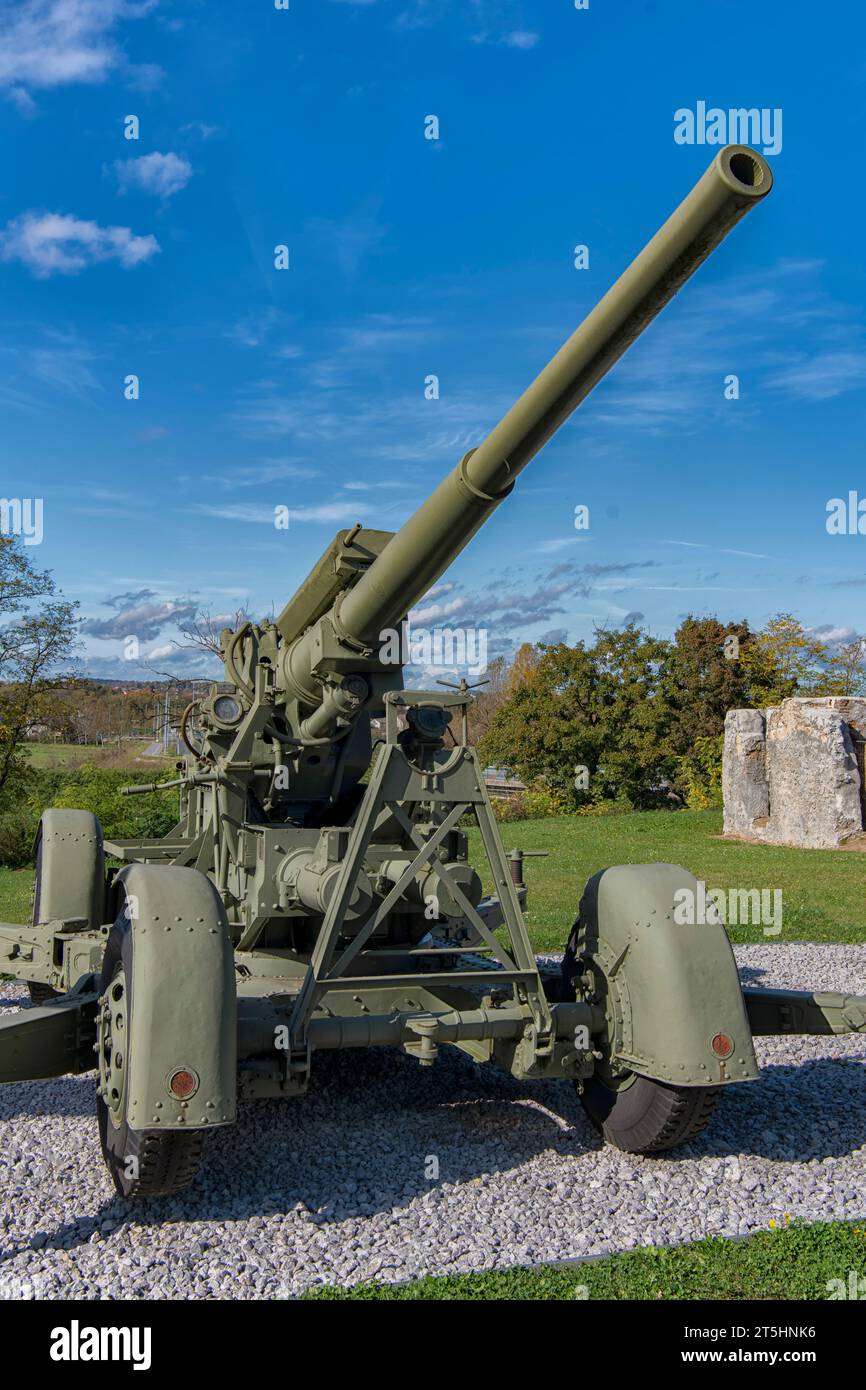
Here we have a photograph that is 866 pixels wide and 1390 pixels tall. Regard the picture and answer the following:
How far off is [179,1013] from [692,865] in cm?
1295

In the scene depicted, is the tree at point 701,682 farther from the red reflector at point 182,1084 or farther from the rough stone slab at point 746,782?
the red reflector at point 182,1084

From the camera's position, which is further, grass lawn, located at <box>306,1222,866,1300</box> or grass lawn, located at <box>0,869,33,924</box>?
grass lawn, located at <box>0,869,33,924</box>

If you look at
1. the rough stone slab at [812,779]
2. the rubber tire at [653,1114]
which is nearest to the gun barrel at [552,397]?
the rubber tire at [653,1114]

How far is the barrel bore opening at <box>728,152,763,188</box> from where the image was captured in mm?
3633

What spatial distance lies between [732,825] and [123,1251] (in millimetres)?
18282

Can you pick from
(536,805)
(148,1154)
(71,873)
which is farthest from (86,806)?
(148,1154)

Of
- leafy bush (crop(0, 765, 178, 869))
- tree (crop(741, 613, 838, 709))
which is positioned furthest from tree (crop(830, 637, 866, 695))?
leafy bush (crop(0, 765, 178, 869))

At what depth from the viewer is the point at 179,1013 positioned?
4488 mm

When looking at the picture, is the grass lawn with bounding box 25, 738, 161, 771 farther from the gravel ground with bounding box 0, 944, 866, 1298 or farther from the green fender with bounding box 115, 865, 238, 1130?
the green fender with bounding box 115, 865, 238, 1130

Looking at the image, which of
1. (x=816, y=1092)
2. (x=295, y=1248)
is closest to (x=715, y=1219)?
(x=295, y=1248)

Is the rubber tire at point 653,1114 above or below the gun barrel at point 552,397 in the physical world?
below

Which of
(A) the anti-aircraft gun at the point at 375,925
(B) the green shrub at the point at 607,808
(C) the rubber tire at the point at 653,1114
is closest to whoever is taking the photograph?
(A) the anti-aircraft gun at the point at 375,925

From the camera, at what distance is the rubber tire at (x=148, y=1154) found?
4523mm
